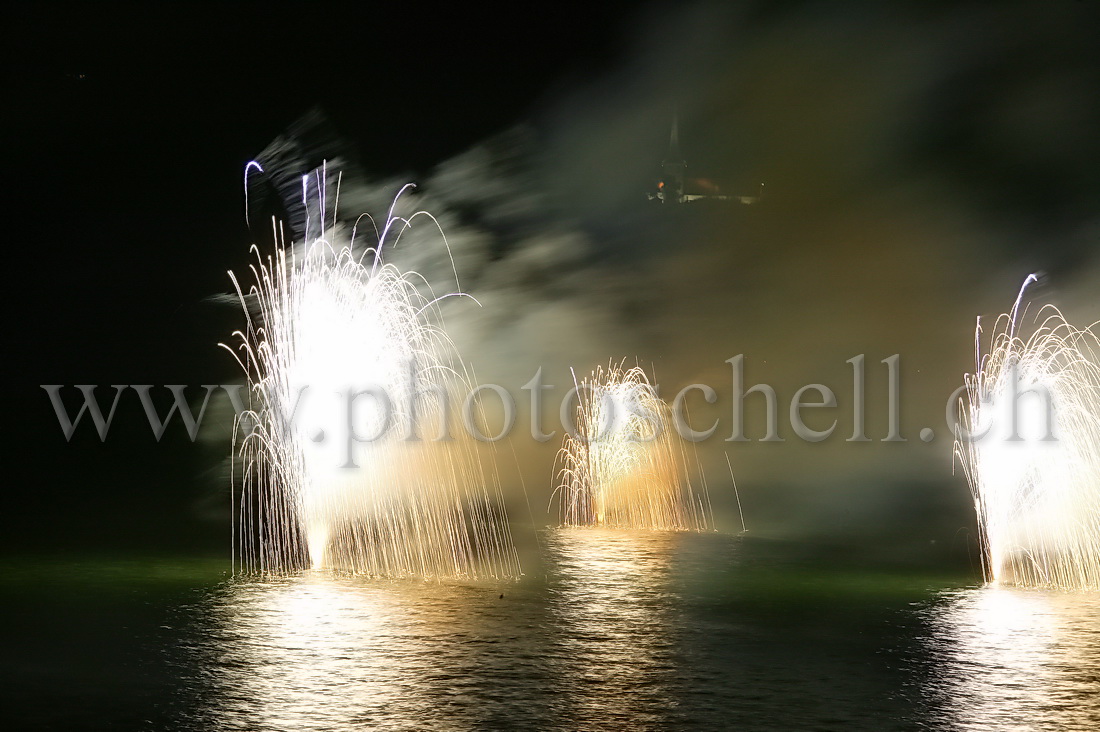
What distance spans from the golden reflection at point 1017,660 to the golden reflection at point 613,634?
2805mm

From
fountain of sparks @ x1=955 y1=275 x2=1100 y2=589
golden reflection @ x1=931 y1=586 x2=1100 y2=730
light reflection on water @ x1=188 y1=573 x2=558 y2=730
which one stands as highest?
fountain of sparks @ x1=955 y1=275 x2=1100 y2=589

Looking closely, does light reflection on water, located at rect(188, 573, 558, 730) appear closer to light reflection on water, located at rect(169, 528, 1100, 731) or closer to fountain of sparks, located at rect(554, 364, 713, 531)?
light reflection on water, located at rect(169, 528, 1100, 731)

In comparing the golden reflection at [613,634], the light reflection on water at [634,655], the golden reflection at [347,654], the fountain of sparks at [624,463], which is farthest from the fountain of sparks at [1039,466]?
the golden reflection at [347,654]

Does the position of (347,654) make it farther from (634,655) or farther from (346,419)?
(346,419)

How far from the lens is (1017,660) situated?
488 inches

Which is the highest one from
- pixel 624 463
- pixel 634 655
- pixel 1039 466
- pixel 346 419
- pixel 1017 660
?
pixel 346 419

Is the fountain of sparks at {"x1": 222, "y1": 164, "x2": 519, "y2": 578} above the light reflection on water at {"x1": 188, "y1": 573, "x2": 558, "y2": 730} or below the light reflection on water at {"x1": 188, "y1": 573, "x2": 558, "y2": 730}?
above

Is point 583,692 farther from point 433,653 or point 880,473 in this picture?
point 880,473

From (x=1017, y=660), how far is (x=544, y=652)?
5.29 m

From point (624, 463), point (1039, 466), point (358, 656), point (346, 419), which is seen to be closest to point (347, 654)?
point (358, 656)

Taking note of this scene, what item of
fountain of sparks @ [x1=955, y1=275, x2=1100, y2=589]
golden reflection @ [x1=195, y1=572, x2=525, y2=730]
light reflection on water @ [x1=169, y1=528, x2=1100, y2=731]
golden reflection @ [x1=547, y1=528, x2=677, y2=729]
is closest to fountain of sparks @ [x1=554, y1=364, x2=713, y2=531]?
golden reflection @ [x1=547, y1=528, x2=677, y2=729]

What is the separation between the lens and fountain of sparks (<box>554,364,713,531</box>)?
26641 millimetres

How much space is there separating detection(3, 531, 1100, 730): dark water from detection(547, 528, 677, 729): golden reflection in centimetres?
4

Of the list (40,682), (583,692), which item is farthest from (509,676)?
(40,682)
